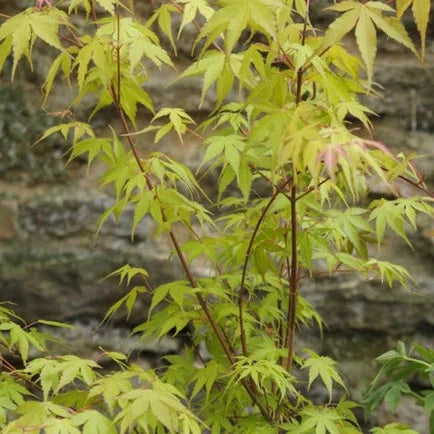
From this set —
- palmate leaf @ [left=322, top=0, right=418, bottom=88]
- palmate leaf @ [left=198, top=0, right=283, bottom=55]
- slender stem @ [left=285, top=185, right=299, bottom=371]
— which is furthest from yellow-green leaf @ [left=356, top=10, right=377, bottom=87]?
slender stem @ [left=285, top=185, right=299, bottom=371]

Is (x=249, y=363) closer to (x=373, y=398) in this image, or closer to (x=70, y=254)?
(x=373, y=398)

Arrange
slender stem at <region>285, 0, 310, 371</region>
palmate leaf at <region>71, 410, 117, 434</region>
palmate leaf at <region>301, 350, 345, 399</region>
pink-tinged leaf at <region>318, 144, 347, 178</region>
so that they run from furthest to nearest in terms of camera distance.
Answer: palmate leaf at <region>301, 350, 345, 399</region> → slender stem at <region>285, 0, 310, 371</region> → palmate leaf at <region>71, 410, 117, 434</region> → pink-tinged leaf at <region>318, 144, 347, 178</region>

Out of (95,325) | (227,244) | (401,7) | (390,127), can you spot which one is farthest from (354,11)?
(95,325)

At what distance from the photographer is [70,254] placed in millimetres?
Answer: 2053

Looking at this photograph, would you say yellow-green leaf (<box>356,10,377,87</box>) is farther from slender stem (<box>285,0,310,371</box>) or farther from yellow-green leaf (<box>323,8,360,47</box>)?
slender stem (<box>285,0,310,371</box>)

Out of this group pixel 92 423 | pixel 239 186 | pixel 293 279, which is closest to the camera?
pixel 92 423

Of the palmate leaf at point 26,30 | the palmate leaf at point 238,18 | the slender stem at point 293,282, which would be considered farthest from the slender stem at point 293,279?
the palmate leaf at point 26,30

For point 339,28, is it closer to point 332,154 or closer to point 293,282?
point 332,154

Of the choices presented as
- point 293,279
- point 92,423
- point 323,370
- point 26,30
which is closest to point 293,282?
point 293,279

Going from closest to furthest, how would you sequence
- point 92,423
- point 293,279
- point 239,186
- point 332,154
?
point 332,154, point 92,423, point 239,186, point 293,279

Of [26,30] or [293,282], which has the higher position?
[26,30]

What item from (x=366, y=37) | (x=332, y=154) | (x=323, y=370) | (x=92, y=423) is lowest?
(x=323, y=370)

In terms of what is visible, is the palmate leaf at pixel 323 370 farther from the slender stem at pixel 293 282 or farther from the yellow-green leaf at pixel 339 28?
the yellow-green leaf at pixel 339 28

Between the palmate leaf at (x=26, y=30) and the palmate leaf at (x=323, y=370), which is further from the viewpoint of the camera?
the palmate leaf at (x=323, y=370)
